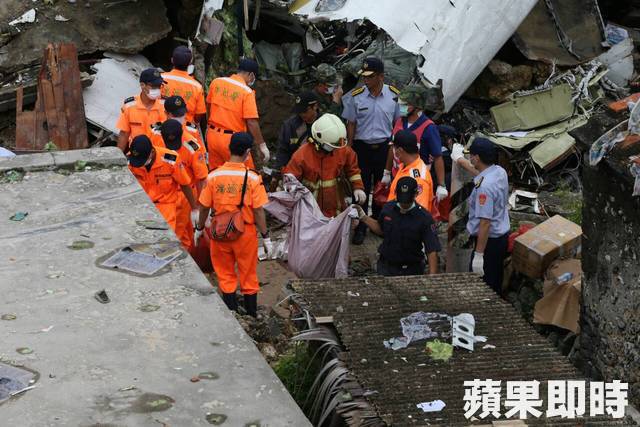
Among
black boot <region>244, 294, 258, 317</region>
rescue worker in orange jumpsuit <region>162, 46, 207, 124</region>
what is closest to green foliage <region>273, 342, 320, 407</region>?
black boot <region>244, 294, 258, 317</region>

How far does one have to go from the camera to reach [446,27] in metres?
10.4

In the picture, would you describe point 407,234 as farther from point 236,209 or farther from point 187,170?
point 187,170

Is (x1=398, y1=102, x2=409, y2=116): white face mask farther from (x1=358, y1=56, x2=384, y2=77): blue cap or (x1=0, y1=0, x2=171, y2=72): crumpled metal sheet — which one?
(x1=0, y1=0, x2=171, y2=72): crumpled metal sheet

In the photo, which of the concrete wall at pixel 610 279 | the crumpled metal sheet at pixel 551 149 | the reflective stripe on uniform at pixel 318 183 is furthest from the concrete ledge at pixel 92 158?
the crumpled metal sheet at pixel 551 149

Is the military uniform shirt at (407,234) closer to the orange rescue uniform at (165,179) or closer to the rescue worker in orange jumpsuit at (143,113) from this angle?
the orange rescue uniform at (165,179)

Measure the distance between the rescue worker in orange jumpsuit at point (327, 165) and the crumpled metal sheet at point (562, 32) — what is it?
396 cm

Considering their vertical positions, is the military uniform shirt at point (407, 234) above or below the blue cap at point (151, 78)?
below

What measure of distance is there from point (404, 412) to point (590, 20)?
855 cm

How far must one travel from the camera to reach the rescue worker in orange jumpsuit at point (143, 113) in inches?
326

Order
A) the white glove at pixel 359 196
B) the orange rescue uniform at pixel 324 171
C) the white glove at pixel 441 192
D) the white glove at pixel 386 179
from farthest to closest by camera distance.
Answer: the white glove at pixel 386 179 → the white glove at pixel 441 192 → the white glove at pixel 359 196 → the orange rescue uniform at pixel 324 171

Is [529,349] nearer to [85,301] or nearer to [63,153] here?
[85,301]

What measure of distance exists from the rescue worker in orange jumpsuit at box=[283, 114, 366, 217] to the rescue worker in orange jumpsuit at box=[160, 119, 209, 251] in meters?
0.74

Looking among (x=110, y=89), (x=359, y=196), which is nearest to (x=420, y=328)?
(x=359, y=196)

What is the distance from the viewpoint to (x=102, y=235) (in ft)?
18.1
